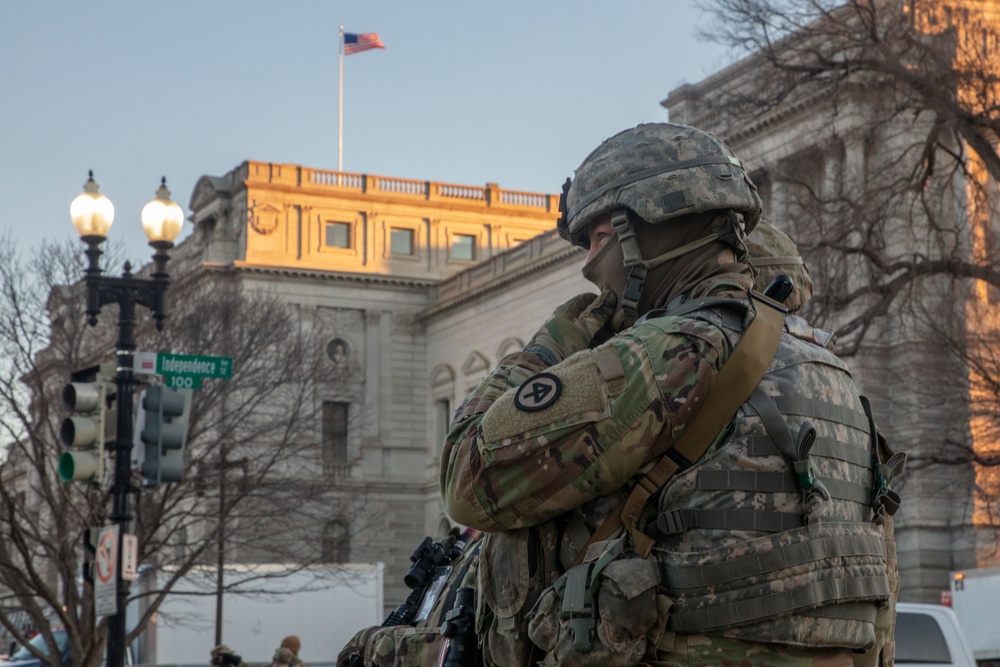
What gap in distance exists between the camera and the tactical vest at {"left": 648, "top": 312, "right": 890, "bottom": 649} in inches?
114

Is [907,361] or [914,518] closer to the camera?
[907,361]

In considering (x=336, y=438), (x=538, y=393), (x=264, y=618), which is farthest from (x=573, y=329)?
(x=336, y=438)

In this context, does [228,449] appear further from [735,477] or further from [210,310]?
[735,477]

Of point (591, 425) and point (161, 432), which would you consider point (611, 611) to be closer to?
point (591, 425)

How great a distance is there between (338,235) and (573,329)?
73.0 m

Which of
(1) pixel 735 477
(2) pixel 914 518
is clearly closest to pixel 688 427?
(1) pixel 735 477

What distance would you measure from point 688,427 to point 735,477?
12 centimetres

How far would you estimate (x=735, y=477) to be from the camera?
9.63 ft

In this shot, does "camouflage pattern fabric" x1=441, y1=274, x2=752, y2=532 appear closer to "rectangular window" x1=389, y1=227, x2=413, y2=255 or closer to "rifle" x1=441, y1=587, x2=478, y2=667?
"rifle" x1=441, y1=587, x2=478, y2=667

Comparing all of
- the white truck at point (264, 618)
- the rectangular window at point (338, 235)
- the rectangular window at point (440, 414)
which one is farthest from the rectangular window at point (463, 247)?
the white truck at point (264, 618)

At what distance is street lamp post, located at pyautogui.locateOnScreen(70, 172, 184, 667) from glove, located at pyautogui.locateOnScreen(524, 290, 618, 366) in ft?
→ 35.5

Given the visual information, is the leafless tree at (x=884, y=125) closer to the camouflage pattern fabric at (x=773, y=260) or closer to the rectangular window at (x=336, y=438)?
the camouflage pattern fabric at (x=773, y=260)

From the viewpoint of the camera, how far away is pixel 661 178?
3.18 m

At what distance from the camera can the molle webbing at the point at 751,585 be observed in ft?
9.51
